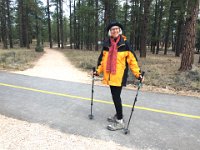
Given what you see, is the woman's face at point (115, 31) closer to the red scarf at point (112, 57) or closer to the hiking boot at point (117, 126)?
the red scarf at point (112, 57)

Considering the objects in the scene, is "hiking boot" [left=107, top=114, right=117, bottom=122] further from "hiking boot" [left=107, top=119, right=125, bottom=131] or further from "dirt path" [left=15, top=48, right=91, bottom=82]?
"dirt path" [left=15, top=48, right=91, bottom=82]

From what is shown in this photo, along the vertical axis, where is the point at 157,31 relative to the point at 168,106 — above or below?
above

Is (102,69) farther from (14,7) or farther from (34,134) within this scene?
(14,7)

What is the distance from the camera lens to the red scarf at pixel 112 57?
4176mm

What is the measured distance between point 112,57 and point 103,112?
1742 millimetres

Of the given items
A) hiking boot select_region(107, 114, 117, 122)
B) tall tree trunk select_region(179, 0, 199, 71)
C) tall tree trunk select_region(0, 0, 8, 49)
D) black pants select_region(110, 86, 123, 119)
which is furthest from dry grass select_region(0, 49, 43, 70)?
tall tree trunk select_region(0, 0, 8, 49)

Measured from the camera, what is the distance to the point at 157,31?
3150 centimetres

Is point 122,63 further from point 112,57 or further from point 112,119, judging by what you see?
point 112,119

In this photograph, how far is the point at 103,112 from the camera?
5242 mm

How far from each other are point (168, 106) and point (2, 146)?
4530 millimetres

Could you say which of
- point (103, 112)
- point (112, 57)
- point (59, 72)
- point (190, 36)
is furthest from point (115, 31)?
point (59, 72)

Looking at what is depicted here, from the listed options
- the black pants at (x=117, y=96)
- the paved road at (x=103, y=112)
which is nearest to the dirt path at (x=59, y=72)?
the paved road at (x=103, y=112)

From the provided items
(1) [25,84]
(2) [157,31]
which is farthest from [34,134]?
(2) [157,31]

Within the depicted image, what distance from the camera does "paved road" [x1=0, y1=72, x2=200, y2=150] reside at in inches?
156
